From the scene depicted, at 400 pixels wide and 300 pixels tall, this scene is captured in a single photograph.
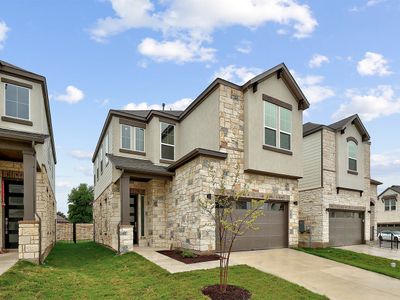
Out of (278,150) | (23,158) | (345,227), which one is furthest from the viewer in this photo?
(345,227)

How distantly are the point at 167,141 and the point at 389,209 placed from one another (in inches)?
1285

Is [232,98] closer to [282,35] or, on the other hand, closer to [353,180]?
[282,35]

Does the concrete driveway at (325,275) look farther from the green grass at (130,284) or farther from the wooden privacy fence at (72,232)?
the wooden privacy fence at (72,232)

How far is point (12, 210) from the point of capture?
13.1 m

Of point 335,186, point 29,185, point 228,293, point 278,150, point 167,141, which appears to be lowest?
point 228,293

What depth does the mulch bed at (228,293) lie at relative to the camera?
6363 mm

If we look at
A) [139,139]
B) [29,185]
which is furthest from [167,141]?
[29,185]

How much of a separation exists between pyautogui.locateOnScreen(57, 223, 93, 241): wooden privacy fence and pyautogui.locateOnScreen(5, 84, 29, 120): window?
55.0 feet

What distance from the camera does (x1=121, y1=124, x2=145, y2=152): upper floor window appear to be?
1588cm

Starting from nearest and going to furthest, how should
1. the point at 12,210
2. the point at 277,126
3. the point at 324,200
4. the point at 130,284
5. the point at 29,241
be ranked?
the point at 130,284, the point at 29,241, the point at 12,210, the point at 277,126, the point at 324,200

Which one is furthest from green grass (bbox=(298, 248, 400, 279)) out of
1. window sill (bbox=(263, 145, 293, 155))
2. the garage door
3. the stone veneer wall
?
window sill (bbox=(263, 145, 293, 155))

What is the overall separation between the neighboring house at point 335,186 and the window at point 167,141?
8.15 m

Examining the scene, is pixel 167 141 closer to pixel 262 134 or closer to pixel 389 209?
pixel 262 134

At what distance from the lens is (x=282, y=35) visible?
12930 millimetres
